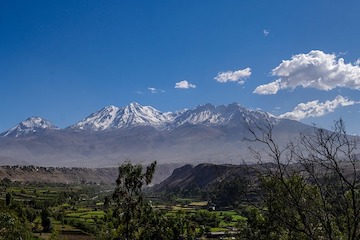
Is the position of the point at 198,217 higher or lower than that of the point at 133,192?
lower

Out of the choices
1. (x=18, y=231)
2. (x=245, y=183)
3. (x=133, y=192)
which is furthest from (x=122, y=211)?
(x=245, y=183)

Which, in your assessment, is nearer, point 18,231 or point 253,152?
point 253,152

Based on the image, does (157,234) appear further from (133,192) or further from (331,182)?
(331,182)

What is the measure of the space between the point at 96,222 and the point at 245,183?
263ft

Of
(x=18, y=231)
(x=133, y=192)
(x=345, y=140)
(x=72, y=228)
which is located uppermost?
(x=345, y=140)

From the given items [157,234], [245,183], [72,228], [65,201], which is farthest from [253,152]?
[65,201]

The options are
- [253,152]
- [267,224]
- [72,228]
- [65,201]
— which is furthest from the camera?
[65,201]

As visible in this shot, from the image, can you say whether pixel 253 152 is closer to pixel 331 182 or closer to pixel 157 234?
pixel 331 182

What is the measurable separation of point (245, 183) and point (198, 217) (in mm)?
81466

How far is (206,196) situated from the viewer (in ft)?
488

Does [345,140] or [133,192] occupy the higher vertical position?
[345,140]

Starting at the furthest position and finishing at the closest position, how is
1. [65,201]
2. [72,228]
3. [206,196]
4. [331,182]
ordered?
1. [206,196]
2. [65,201]
3. [72,228]
4. [331,182]

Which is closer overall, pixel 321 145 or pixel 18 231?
pixel 321 145

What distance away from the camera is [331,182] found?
10.7 m
